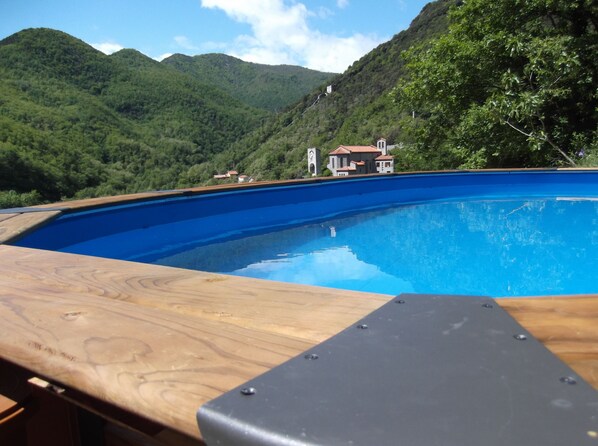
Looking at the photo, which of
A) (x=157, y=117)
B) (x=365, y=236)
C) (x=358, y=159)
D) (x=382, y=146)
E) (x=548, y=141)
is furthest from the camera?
(x=157, y=117)

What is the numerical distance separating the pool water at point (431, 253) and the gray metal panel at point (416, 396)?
2237mm

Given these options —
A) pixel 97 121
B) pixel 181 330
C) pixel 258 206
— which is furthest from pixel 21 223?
pixel 97 121

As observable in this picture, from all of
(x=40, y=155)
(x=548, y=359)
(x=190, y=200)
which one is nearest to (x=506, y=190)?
(x=190, y=200)

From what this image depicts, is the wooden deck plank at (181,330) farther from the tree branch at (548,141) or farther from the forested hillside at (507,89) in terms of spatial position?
the tree branch at (548,141)

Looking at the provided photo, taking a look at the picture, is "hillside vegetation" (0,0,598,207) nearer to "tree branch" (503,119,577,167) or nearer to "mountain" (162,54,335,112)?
"tree branch" (503,119,577,167)

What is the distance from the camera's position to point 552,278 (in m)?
2.90

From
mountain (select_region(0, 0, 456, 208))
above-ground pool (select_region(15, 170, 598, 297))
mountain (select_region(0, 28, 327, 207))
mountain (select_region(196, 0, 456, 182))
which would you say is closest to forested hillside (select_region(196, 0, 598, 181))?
above-ground pool (select_region(15, 170, 598, 297))

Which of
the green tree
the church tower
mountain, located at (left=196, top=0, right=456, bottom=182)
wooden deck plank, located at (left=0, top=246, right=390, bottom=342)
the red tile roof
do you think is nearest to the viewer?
wooden deck plank, located at (left=0, top=246, right=390, bottom=342)

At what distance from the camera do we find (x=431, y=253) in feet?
11.8

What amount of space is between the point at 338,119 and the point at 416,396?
49.2 m

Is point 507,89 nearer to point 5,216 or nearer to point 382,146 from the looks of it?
point 5,216

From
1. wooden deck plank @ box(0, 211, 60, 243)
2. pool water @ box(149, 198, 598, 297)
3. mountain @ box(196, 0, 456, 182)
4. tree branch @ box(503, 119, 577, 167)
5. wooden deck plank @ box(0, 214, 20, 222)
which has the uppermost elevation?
mountain @ box(196, 0, 456, 182)

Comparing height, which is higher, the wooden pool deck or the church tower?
the church tower

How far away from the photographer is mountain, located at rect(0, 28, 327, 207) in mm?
16453
